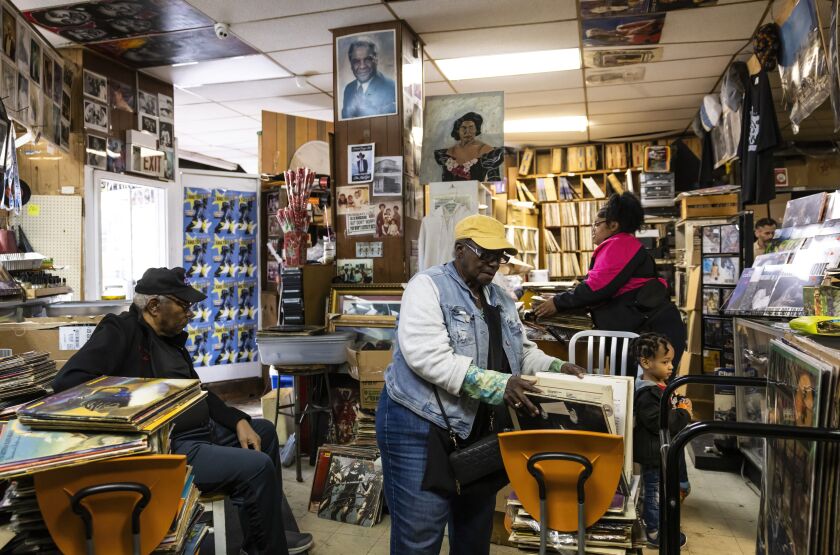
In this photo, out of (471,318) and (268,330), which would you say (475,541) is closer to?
(471,318)

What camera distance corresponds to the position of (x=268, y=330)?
4086mm

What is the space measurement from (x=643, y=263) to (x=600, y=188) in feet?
18.4

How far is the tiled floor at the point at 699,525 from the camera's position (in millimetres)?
3084

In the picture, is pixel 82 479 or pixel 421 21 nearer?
pixel 82 479

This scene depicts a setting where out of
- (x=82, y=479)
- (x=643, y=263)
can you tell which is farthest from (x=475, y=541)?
(x=643, y=263)

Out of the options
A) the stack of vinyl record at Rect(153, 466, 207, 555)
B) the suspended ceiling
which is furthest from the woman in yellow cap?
the suspended ceiling

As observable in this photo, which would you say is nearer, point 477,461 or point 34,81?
point 477,461

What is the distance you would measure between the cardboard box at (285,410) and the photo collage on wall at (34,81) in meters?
2.43

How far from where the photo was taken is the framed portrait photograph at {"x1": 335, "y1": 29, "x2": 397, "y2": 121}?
4.55 meters

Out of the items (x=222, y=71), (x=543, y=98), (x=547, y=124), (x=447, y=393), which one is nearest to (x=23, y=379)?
(x=447, y=393)

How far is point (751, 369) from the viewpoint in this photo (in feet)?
12.2

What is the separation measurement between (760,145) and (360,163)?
9.24 ft

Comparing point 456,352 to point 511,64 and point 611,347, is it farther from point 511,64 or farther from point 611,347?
point 511,64

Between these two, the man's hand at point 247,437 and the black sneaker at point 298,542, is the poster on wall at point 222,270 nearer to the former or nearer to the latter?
the black sneaker at point 298,542
